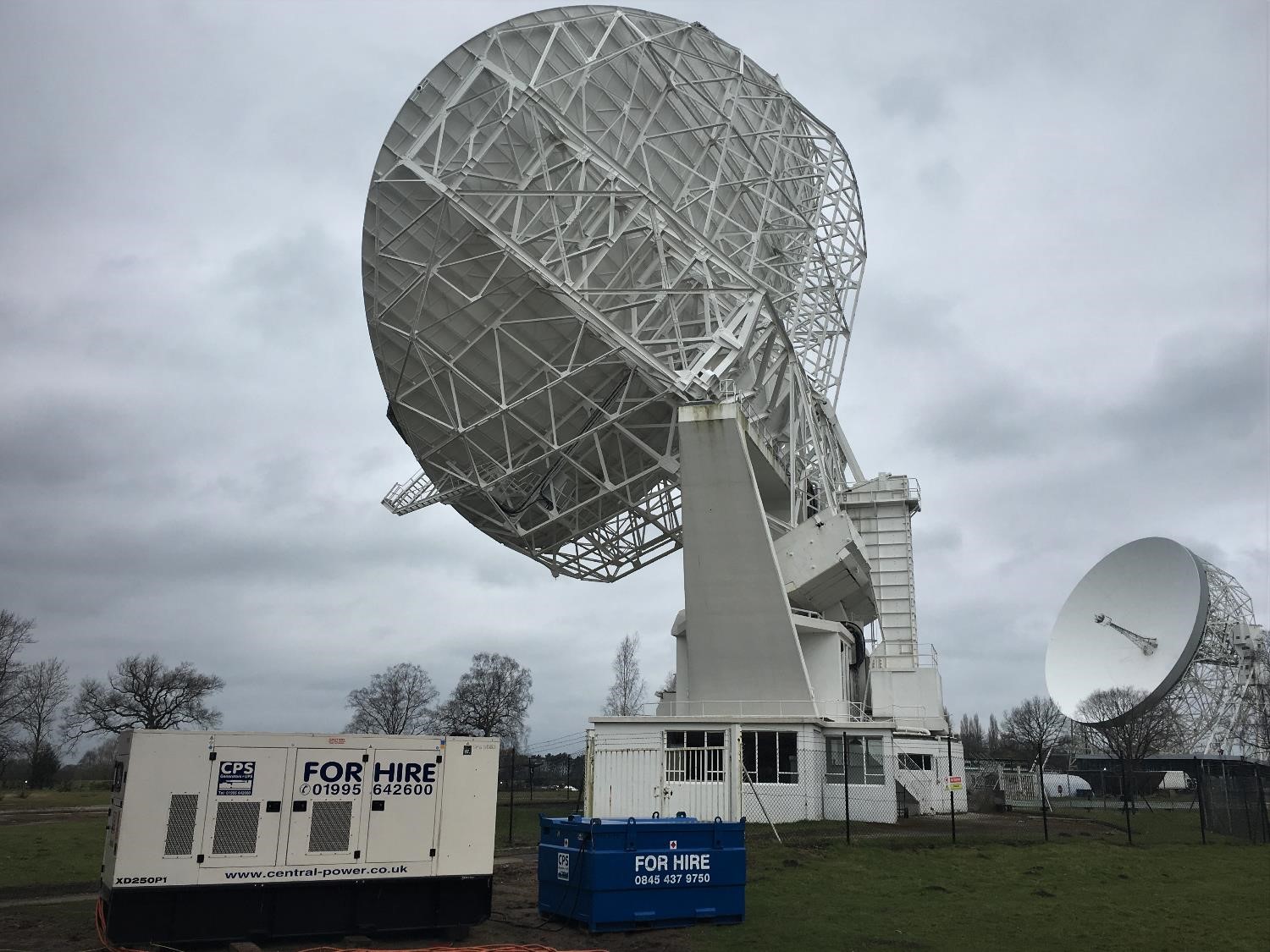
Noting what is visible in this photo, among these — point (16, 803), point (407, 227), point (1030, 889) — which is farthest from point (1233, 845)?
point (16, 803)

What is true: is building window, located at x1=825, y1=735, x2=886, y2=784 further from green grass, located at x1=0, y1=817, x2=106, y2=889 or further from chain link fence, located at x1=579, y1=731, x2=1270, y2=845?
green grass, located at x1=0, y1=817, x2=106, y2=889

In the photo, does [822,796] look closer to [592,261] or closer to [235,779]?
[592,261]

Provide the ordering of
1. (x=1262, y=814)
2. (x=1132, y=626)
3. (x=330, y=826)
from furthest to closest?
(x=1132, y=626) → (x=1262, y=814) → (x=330, y=826)

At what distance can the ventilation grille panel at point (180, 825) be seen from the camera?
11.4 metres

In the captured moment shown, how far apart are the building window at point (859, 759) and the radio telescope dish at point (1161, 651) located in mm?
35016

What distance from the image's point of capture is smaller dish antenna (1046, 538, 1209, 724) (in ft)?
182

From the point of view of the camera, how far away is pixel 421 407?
30031mm

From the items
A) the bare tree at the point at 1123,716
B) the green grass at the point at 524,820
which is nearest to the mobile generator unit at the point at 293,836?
the green grass at the point at 524,820

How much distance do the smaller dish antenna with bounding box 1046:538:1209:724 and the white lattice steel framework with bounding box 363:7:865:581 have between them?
33.7 meters

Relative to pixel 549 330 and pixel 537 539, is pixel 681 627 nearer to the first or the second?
pixel 537 539

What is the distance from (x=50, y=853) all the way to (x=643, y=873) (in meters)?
14.8

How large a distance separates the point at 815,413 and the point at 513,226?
14.6 metres

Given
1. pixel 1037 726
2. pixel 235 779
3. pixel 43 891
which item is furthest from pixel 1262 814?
pixel 1037 726

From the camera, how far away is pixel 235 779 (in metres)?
11.9
